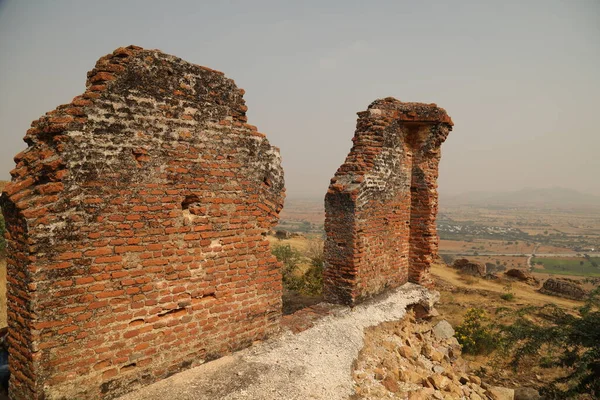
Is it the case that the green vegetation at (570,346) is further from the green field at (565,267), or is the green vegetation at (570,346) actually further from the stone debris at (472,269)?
the green field at (565,267)

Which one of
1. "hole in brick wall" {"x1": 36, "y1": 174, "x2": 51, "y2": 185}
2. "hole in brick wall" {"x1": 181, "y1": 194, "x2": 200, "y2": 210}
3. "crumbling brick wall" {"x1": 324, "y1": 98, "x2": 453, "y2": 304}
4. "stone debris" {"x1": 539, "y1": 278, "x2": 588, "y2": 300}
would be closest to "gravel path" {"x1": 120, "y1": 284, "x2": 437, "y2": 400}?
"crumbling brick wall" {"x1": 324, "y1": 98, "x2": 453, "y2": 304}

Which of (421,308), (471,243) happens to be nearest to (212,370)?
(421,308)

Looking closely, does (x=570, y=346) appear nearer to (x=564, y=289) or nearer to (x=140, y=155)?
(x=140, y=155)

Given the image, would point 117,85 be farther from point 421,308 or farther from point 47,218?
point 421,308

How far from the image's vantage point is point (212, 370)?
414 centimetres

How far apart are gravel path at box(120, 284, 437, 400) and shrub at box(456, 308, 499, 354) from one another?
5.40 metres

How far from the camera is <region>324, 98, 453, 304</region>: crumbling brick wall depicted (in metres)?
6.59

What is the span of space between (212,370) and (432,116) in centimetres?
630

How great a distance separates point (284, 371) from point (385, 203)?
163 inches

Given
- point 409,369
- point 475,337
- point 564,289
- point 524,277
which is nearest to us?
point 409,369

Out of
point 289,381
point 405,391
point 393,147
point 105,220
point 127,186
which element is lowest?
point 405,391

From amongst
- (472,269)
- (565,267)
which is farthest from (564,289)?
(565,267)

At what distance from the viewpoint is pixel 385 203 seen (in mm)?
7297

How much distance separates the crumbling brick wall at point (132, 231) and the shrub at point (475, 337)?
749 cm
